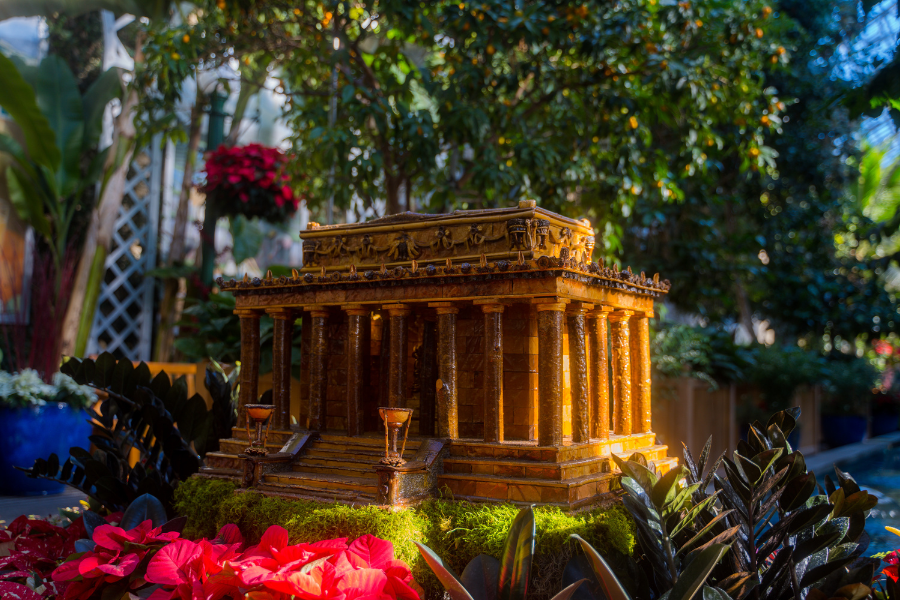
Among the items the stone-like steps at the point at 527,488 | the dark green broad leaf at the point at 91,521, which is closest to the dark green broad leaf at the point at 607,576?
the stone-like steps at the point at 527,488

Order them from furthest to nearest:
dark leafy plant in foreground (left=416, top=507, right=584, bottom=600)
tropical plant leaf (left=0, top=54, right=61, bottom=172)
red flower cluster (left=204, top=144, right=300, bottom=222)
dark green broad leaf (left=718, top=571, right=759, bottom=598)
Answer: tropical plant leaf (left=0, top=54, right=61, bottom=172)
red flower cluster (left=204, top=144, right=300, bottom=222)
dark green broad leaf (left=718, top=571, right=759, bottom=598)
dark leafy plant in foreground (left=416, top=507, right=584, bottom=600)

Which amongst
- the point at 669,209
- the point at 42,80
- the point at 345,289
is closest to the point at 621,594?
the point at 345,289

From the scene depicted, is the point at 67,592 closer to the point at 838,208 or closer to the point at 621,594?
the point at 621,594

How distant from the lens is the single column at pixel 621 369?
564 cm

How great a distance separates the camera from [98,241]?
10711 mm

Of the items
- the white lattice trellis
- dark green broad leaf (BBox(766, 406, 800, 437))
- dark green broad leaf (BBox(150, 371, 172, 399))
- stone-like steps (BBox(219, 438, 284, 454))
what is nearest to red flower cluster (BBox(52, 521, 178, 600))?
stone-like steps (BBox(219, 438, 284, 454))

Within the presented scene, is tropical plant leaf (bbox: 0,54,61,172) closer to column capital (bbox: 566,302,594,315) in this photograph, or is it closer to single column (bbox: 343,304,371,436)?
single column (bbox: 343,304,371,436)

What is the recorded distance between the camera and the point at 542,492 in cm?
445

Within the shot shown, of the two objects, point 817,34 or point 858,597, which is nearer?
point 858,597

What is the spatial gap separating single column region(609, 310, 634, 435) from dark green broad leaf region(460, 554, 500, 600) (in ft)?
7.46

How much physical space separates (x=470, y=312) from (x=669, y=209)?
25.6 feet

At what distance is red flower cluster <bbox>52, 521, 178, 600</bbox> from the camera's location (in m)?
3.83

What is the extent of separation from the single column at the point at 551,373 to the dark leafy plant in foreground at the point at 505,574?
1102mm

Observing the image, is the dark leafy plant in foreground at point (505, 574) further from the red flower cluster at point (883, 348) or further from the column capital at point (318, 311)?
the red flower cluster at point (883, 348)
